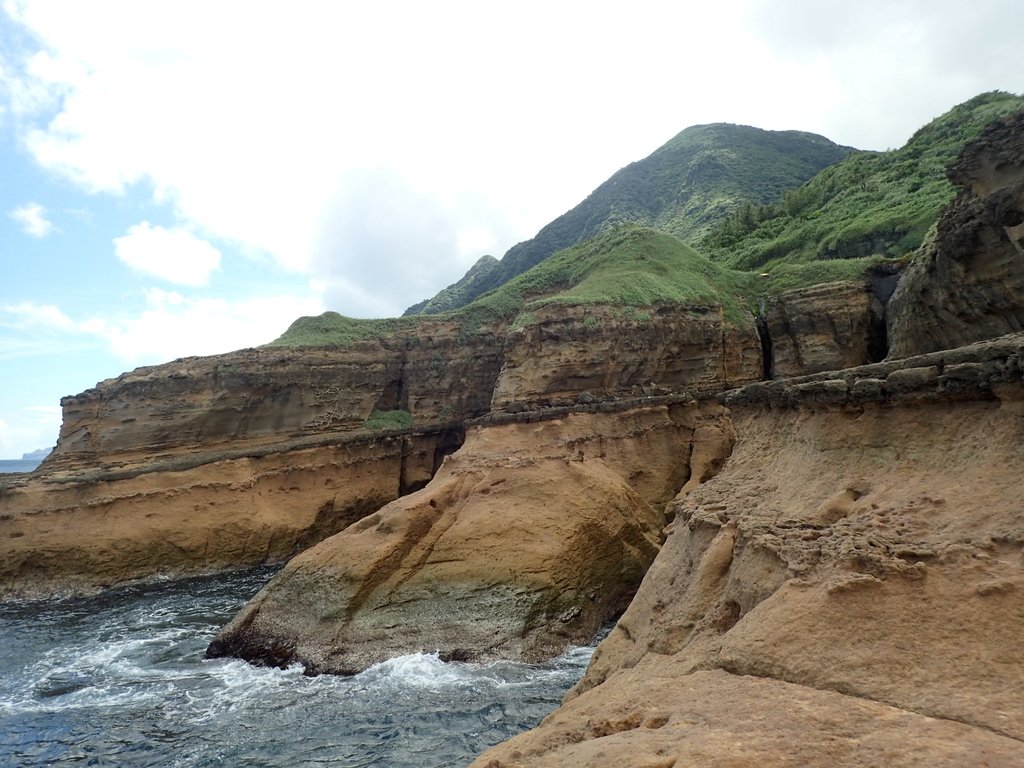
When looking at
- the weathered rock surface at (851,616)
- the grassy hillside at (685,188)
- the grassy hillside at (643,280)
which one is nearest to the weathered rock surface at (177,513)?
the grassy hillside at (643,280)

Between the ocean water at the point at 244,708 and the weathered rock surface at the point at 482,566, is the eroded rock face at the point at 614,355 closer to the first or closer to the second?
the weathered rock surface at the point at 482,566

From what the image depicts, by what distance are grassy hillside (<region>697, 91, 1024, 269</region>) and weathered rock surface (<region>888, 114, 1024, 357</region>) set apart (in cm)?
1247

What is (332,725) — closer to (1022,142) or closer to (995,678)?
(995,678)

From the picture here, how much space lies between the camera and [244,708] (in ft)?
35.4

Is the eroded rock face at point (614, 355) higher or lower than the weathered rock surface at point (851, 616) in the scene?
higher

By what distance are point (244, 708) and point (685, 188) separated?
3097 inches

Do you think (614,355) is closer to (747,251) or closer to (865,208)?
(747,251)

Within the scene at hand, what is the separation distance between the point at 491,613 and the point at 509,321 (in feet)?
58.1

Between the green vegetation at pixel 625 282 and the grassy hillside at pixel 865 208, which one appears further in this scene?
the grassy hillside at pixel 865 208

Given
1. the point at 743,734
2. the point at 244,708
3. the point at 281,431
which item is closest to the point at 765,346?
the point at 281,431

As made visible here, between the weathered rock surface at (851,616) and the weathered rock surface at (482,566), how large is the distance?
Answer: 5.80 m

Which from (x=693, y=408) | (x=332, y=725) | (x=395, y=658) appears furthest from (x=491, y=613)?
(x=693, y=408)

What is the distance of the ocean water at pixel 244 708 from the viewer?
9.39 meters

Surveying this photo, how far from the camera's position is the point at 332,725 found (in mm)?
9969
